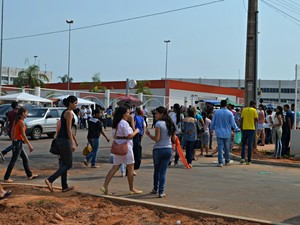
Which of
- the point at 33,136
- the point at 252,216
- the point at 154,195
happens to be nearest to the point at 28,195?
the point at 154,195

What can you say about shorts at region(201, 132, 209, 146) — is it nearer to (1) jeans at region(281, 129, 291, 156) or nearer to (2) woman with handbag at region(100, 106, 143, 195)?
(1) jeans at region(281, 129, 291, 156)

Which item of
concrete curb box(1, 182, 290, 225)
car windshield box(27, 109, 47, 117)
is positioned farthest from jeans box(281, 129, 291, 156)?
car windshield box(27, 109, 47, 117)

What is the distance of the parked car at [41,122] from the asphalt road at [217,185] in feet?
23.0

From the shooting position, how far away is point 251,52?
651 inches

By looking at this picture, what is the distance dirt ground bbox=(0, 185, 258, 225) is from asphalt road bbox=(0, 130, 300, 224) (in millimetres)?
530

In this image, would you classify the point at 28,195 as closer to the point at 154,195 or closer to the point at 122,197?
the point at 122,197

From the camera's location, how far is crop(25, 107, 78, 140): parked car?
21.0m

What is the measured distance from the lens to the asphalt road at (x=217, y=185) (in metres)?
7.33

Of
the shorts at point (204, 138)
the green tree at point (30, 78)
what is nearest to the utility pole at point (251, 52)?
the shorts at point (204, 138)

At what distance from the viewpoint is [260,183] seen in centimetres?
1004

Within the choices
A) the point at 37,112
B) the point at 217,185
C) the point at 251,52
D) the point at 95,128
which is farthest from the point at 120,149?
Result: the point at 37,112

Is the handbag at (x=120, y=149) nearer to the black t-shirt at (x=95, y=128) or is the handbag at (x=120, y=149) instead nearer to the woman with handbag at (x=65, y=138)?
the woman with handbag at (x=65, y=138)

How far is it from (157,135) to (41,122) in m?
14.4

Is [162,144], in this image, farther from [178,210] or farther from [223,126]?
[223,126]
